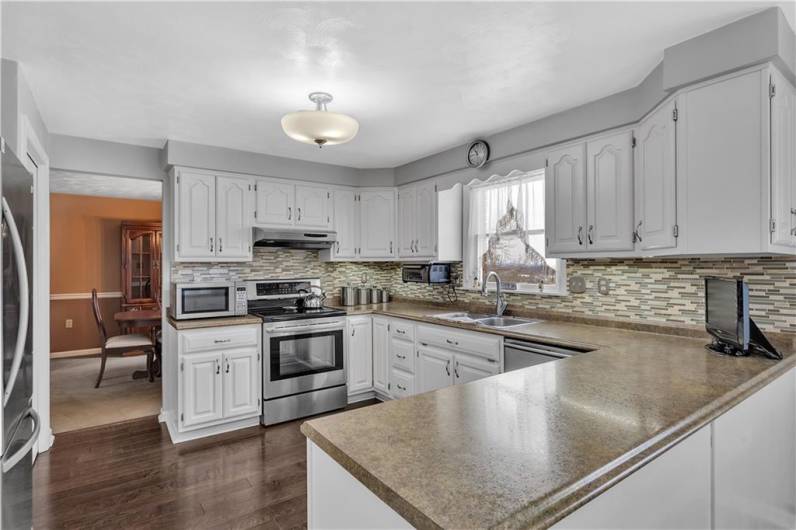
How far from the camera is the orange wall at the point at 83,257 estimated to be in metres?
5.96

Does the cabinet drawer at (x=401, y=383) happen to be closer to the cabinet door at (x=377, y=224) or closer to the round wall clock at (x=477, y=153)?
the cabinet door at (x=377, y=224)

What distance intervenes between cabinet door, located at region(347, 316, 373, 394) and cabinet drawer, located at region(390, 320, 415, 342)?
318 millimetres

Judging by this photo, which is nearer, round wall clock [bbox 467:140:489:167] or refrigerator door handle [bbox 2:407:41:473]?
refrigerator door handle [bbox 2:407:41:473]

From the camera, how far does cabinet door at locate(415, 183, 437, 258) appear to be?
13.1 feet

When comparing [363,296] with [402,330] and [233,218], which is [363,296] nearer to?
[402,330]

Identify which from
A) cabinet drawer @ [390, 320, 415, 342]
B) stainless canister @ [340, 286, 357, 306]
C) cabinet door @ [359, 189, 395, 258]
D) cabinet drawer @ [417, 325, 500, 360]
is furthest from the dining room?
cabinet drawer @ [417, 325, 500, 360]

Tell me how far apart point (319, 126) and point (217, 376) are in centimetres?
216

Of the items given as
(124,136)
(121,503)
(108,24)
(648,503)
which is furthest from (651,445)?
(124,136)

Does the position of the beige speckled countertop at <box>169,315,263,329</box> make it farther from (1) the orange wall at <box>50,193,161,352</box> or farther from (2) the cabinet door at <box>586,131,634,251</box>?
(1) the orange wall at <box>50,193,161,352</box>

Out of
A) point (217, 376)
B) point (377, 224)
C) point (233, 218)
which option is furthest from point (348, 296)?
point (217, 376)

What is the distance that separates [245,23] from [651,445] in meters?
2.09

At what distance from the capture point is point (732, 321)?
1918 mm

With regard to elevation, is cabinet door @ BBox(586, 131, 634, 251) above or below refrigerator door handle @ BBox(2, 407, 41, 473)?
above

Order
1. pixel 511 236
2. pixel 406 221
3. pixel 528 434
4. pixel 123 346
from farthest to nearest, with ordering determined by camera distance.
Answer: pixel 123 346 < pixel 406 221 < pixel 511 236 < pixel 528 434
